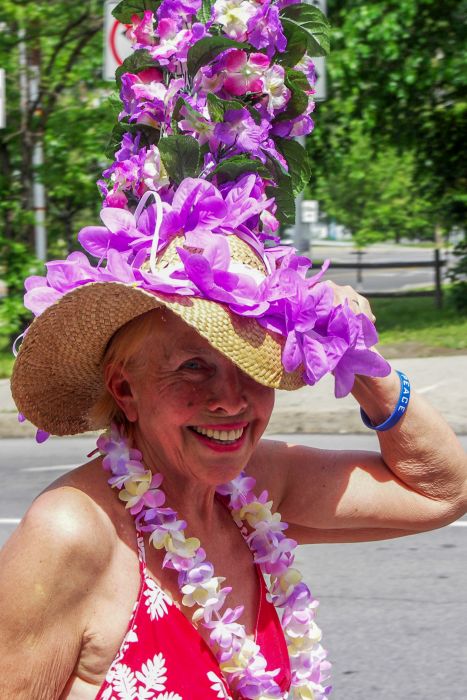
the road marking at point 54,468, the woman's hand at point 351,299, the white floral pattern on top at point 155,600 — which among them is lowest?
the road marking at point 54,468

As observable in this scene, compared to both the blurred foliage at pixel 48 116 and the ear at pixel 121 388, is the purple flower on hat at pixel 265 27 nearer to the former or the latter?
the ear at pixel 121 388

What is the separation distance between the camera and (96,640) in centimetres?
174

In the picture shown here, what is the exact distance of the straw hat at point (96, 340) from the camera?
1.78 m

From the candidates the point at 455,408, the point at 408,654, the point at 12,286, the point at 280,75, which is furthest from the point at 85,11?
the point at 280,75

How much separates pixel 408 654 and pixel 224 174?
299 cm

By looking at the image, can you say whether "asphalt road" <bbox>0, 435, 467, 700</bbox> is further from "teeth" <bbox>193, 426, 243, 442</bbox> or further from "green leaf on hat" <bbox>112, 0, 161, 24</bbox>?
"green leaf on hat" <bbox>112, 0, 161, 24</bbox>

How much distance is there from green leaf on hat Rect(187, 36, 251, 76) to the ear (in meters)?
0.52

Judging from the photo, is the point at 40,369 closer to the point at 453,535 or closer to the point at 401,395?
the point at 401,395

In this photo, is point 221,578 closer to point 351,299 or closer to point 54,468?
point 351,299

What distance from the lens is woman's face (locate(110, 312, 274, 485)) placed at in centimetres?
186

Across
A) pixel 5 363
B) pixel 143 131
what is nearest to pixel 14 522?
pixel 143 131

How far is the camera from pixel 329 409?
9.36 meters

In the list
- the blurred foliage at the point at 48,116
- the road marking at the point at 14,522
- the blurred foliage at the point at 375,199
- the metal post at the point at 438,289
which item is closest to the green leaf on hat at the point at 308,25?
the road marking at the point at 14,522

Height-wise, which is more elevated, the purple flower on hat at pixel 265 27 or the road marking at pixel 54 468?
the purple flower on hat at pixel 265 27
